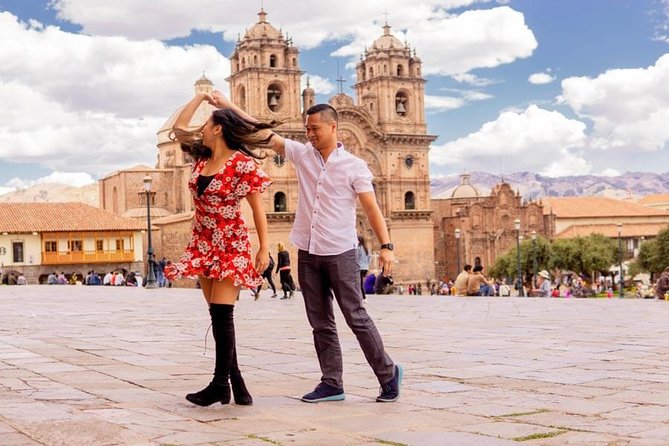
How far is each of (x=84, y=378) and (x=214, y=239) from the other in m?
1.53

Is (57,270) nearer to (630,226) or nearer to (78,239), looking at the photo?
(78,239)

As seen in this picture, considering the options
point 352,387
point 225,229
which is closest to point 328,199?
point 225,229

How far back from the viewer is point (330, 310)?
219 inches

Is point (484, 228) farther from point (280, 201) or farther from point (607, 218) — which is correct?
point (280, 201)

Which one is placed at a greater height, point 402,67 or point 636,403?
point 402,67

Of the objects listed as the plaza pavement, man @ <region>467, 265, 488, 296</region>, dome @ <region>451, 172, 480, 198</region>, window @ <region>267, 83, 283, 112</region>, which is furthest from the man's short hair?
dome @ <region>451, 172, 480, 198</region>

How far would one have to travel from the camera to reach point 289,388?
232 inches

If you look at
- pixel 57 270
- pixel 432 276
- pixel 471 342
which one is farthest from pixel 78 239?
pixel 471 342

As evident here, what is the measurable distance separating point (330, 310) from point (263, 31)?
54.8 m

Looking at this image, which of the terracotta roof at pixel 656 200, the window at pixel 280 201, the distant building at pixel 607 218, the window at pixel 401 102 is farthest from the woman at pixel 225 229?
the terracotta roof at pixel 656 200

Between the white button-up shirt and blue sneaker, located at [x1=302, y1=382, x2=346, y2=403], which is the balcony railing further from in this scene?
blue sneaker, located at [x1=302, y1=382, x2=346, y2=403]

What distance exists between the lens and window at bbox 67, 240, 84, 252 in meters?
52.7

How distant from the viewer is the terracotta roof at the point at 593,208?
284 ft

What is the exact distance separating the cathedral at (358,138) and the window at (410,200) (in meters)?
0.07
